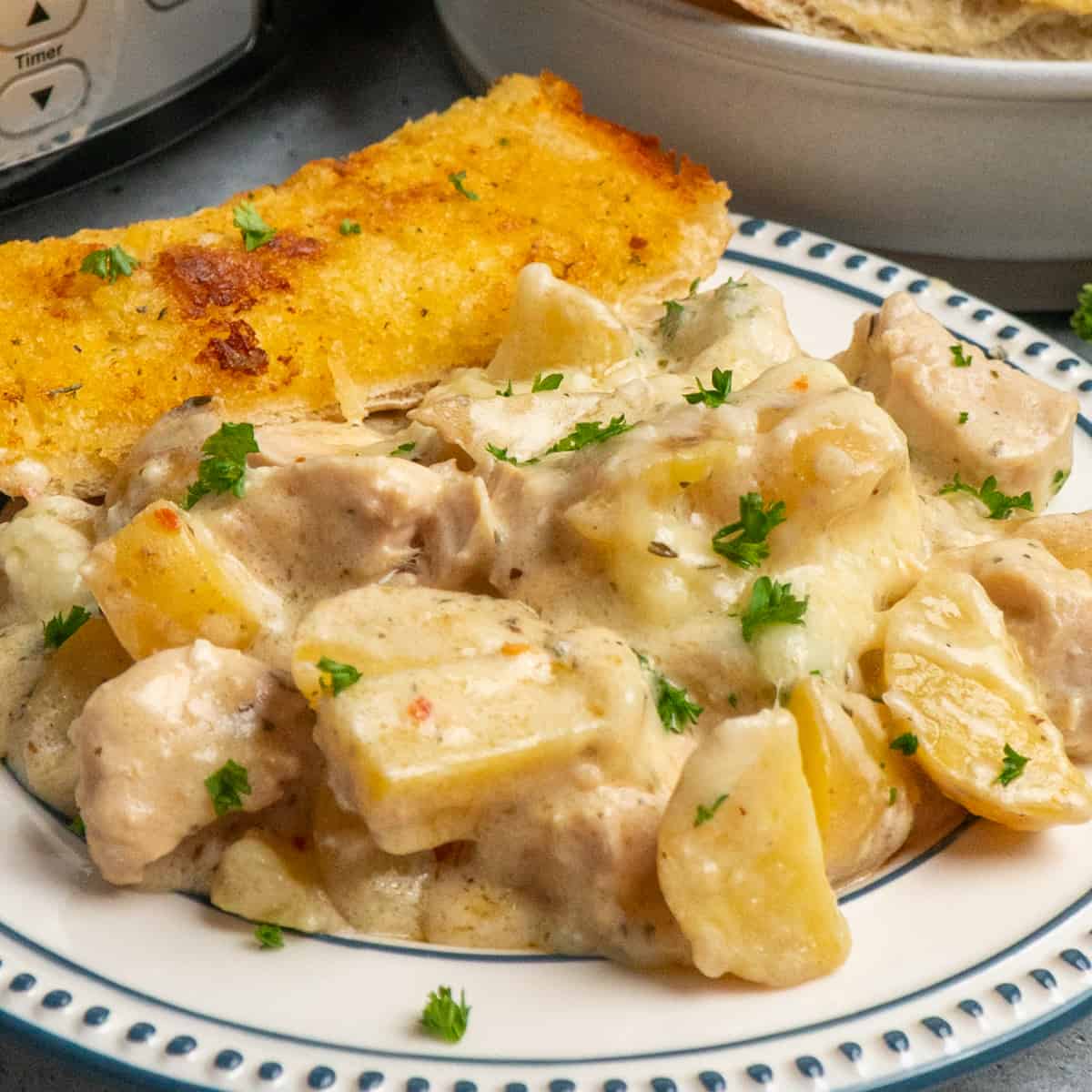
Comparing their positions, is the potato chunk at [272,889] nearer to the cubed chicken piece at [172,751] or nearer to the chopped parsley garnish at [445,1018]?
the cubed chicken piece at [172,751]

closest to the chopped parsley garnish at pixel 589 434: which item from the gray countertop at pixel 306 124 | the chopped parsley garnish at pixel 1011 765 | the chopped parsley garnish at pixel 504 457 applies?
the chopped parsley garnish at pixel 504 457

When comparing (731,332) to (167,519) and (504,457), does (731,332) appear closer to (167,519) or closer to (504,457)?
(504,457)

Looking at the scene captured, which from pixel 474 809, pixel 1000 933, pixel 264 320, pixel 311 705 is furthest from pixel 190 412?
pixel 1000 933

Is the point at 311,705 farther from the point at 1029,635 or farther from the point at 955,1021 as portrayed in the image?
the point at 1029,635

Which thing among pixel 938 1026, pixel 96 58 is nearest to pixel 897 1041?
pixel 938 1026

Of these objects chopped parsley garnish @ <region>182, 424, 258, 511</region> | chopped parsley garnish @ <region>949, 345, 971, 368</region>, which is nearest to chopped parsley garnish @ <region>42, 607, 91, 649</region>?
chopped parsley garnish @ <region>182, 424, 258, 511</region>
